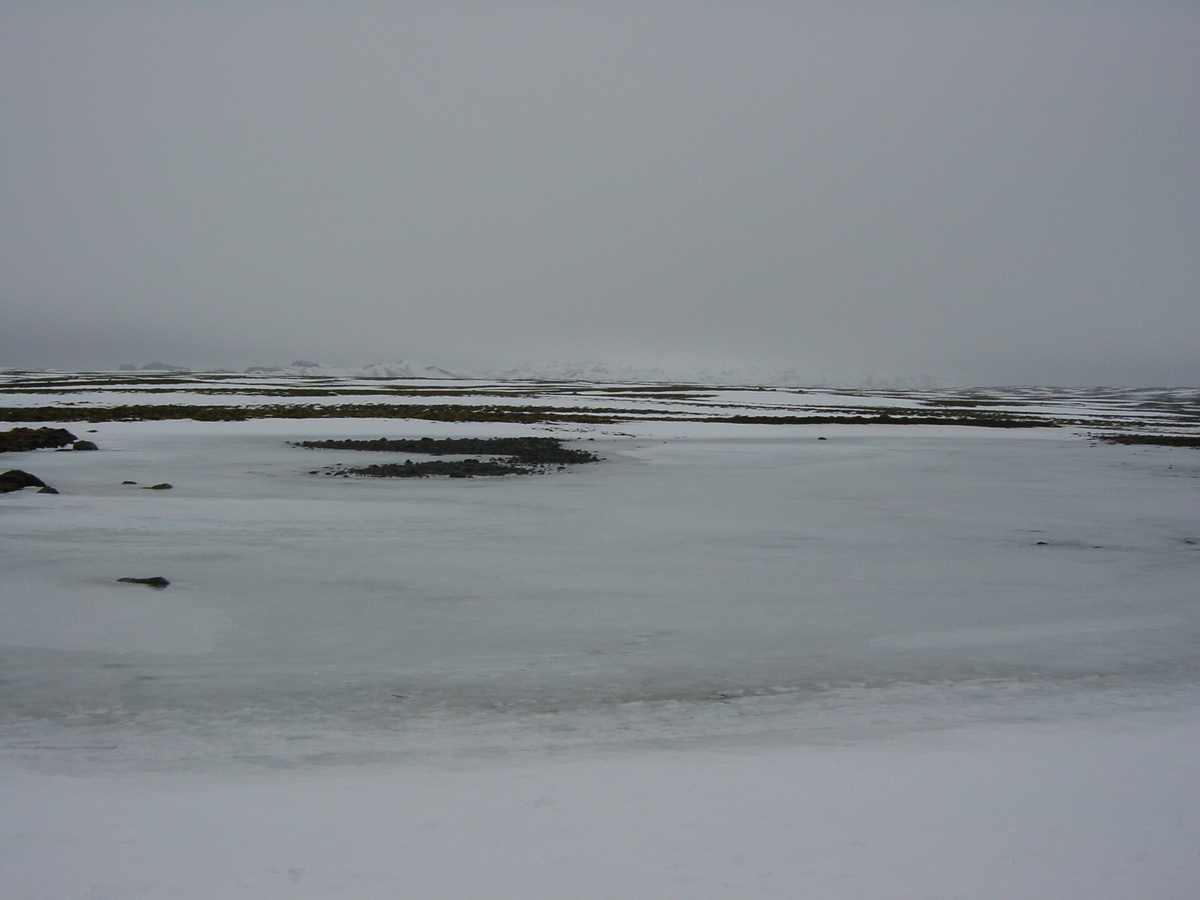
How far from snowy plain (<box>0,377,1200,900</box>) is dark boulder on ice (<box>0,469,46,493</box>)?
1749 mm

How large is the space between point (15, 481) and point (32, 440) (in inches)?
282

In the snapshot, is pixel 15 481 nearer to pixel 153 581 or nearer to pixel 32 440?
pixel 153 581

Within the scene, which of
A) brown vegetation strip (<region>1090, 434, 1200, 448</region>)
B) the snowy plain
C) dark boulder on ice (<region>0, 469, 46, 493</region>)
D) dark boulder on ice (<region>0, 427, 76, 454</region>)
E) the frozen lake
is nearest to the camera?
the snowy plain

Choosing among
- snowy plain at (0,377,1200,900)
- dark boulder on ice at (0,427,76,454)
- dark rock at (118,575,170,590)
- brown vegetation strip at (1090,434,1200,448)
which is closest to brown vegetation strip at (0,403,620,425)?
dark boulder on ice at (0,427,76,454)

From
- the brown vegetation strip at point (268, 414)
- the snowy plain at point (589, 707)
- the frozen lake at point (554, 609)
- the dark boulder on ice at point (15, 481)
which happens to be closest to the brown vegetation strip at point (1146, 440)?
the frozen lake at point (554, 609)

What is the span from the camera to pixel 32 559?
735cm

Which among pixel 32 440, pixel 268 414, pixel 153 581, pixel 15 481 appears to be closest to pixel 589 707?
pixel 153 581

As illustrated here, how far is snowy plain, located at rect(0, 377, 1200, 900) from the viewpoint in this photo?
3107 millimetres

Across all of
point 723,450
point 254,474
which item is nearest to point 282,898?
point 254,474

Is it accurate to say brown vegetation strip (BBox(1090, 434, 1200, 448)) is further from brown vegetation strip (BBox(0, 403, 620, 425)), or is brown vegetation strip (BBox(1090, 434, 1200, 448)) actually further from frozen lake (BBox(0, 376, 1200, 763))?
brown vegetation strip (BBox(0, 403, 620, 425))

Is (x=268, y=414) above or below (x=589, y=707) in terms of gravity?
above

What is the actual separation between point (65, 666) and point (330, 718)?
202cm

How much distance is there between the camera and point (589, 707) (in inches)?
177

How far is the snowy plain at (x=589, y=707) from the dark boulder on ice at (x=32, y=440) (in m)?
8.22
